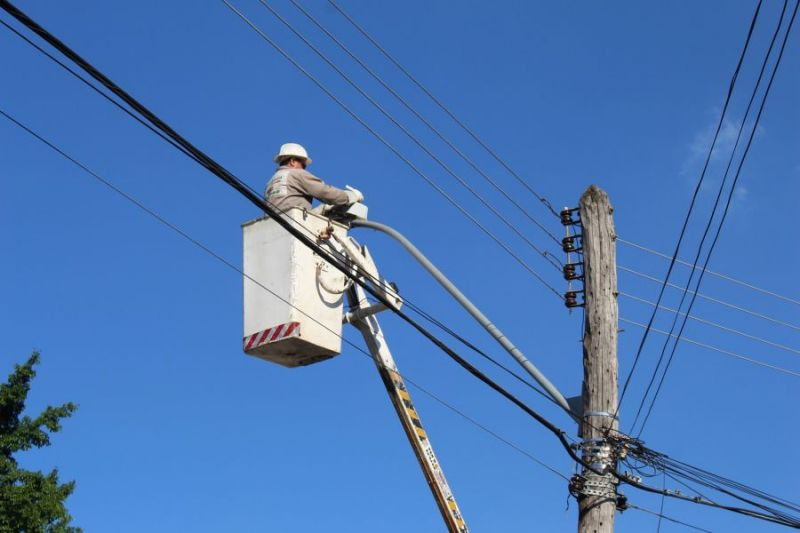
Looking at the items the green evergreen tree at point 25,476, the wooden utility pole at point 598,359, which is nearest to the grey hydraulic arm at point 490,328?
the wooden utility pole at point 598,359

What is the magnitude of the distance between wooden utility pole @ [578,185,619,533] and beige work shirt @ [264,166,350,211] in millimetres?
2487

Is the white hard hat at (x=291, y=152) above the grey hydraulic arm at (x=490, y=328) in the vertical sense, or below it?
above

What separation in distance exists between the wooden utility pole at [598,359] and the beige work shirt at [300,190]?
97.9 inches

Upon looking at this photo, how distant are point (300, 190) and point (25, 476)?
38.6ft

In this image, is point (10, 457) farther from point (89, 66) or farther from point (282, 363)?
point (89, 66)

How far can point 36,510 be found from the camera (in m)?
20.1

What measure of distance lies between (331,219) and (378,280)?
0.72 meters

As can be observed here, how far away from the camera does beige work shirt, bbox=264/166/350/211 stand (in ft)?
35.9

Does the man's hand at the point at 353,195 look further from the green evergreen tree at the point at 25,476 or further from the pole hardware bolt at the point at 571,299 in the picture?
the green evergreen tree at the point at 25,476

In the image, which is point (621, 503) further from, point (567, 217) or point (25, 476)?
point (25, 476)

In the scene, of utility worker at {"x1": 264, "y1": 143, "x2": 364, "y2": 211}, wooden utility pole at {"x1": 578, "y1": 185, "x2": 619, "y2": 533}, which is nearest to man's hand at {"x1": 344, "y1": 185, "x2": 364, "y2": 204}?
utility worker at {"x1": 264, "y1": 143, "x2": 364, "y2": 211}

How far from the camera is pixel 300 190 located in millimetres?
11016

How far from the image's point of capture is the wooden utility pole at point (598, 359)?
10375 mm

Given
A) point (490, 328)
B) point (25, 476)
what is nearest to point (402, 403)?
point (490, 328)
